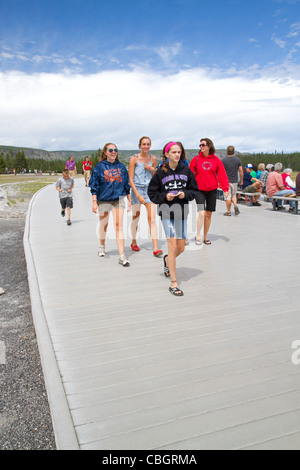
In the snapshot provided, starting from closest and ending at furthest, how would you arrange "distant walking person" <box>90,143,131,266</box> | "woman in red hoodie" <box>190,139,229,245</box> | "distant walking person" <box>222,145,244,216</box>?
1. "distant walking person" <box>90,143,131,266</box>
2. "woman in red hoodie" <box>190,139,229,245</box>
3. "distant walking person" <box>222,145,244,216</box>

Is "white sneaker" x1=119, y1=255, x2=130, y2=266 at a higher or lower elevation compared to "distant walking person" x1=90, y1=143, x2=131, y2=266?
lower

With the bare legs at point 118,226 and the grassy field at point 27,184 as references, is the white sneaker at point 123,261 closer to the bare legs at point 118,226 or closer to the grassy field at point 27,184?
the bare legs at point 118,226

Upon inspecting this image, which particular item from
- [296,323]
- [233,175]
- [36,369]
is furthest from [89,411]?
[233,175]

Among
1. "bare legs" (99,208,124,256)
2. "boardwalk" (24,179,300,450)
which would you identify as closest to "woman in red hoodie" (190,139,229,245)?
"boardwalk" (24,179,300,450)

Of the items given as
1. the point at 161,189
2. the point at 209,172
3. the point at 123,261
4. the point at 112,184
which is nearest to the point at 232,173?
the point at 209,172

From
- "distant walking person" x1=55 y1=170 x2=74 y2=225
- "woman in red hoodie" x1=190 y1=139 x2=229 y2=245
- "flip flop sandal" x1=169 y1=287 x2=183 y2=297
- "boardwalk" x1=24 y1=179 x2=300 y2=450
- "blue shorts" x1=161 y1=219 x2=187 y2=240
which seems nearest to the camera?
"boardwalk" x1=24 y1=179 x2=300 y2=450

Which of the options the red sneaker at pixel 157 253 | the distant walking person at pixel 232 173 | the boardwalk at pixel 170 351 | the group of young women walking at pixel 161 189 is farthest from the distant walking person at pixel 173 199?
the distant walking person at pixel 232 173

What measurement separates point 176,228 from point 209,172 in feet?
8.54

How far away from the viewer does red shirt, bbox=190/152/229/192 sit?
677cm

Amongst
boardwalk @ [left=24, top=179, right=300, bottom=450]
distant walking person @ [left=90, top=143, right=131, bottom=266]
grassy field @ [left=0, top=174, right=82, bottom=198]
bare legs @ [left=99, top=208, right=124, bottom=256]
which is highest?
distant walking person @ [left=90, top=143, right=131, bottom=266]

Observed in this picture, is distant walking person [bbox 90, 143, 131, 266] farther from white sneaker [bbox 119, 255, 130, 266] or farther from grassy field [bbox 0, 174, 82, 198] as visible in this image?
grassy field [bbox 0, 174, 82, 198]

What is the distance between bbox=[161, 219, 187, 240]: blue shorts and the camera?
450 centimetres

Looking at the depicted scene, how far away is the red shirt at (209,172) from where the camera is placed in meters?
6.77

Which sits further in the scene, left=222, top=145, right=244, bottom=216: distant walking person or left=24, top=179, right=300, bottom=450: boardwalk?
left=222, top=145, right=244, bottom=216: distant walking person
